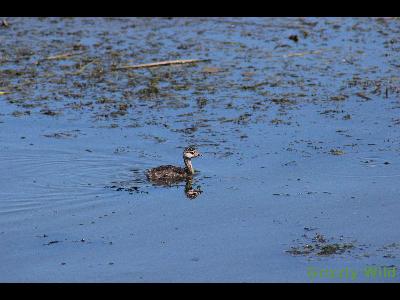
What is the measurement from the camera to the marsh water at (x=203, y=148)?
1198 centimetres

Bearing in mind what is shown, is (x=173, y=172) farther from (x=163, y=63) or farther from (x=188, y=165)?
(x=163, y=63)

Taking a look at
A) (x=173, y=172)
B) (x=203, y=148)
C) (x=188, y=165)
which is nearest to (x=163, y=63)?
(x=203, y=148)

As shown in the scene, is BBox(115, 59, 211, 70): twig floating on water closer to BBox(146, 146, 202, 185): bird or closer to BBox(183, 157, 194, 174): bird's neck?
BBox(146, 146, 202, 185): bird

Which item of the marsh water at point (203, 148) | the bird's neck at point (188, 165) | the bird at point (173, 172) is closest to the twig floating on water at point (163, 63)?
the marsh water at point (203, 148)

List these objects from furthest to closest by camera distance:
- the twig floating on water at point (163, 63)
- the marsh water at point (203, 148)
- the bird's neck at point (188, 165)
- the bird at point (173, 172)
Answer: the twig floating on water at point (163, 63) → the bird's neck at point (188, 165) → the bird at point (173, 172) → the marsh water at point (203, 148)

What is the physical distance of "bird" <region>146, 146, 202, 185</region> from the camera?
1501 cm

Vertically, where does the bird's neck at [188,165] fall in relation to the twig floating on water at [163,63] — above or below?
below

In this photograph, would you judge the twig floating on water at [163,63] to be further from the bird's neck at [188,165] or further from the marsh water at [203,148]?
the bird's neck at [188,165]

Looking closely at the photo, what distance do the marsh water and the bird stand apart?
→ 0.14 meters

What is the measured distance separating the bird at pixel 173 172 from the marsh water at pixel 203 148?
144 millimetres

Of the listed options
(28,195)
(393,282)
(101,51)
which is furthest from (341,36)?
(393,282)

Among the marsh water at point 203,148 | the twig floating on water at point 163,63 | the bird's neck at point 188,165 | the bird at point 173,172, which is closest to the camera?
the marsh water at point 203,148

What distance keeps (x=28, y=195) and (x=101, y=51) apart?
8293 millimetres

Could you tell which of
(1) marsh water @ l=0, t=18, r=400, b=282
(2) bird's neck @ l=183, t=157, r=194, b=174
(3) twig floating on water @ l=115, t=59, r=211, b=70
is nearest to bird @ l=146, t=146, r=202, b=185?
(2) bird's neck @ l=183, t=157, r=194, b=174
